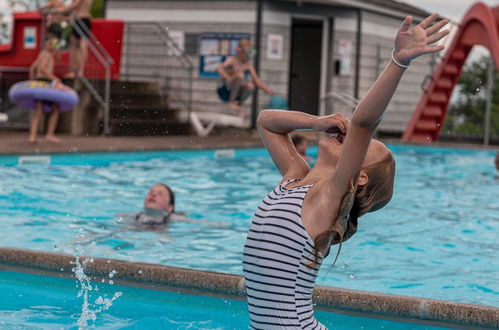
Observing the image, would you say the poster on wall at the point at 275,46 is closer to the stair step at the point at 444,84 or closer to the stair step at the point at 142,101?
the stair step at the point at 142,101

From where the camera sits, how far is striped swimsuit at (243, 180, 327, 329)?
2.39 m

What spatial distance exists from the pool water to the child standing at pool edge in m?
2.09

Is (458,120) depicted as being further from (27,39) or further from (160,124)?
(27,39)

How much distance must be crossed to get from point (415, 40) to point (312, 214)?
1.83ft

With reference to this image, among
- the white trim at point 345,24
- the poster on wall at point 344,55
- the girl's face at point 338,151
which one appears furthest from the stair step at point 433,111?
the girl's face at point 338,151

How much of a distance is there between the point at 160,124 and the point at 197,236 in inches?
432

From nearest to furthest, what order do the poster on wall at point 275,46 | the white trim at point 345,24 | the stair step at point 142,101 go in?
the stair step at point 142,101 → the poster on wall at point 275,46 → the white trim at point 345,24

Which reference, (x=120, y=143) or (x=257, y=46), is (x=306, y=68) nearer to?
(x=257, y=46)

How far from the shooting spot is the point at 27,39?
18.0 metres

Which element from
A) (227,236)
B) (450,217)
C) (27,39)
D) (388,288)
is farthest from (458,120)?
(388,288)

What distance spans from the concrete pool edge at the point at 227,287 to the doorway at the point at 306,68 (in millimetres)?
18888

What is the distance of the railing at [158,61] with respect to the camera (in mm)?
20594

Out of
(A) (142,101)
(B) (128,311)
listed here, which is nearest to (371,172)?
(B) (128,311)

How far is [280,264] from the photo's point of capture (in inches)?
94.9
